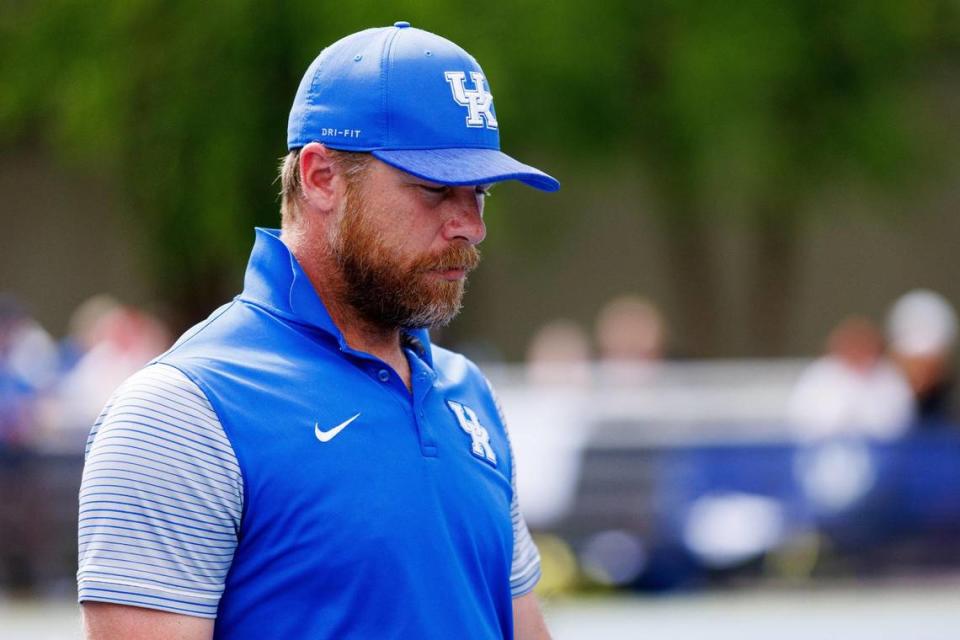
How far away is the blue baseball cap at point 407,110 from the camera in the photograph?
2648mm

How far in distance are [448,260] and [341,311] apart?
20cm

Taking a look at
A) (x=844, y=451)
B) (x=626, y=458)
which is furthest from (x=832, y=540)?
(x=626, y=458)

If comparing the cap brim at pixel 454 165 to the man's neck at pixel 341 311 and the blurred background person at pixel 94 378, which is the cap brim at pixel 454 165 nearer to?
the man's neck at pixel 341 311

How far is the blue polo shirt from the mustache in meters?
0.18

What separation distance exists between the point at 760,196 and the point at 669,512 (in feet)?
30.7

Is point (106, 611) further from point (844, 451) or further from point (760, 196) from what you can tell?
point (760, 196)

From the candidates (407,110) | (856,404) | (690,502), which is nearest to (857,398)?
(856,404)

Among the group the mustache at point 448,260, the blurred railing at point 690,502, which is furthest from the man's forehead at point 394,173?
the blurred railing at point 690,502

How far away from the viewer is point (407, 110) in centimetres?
266

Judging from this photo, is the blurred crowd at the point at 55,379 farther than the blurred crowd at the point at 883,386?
Yes

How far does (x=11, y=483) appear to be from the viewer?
1181 cm

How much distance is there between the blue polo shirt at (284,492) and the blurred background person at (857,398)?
8.93m

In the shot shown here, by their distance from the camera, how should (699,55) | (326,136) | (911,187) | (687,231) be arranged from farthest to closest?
(687,231) < (911,187) < (699,55) < (326,136)

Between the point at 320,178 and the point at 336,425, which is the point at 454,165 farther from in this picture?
the point at 336,425
